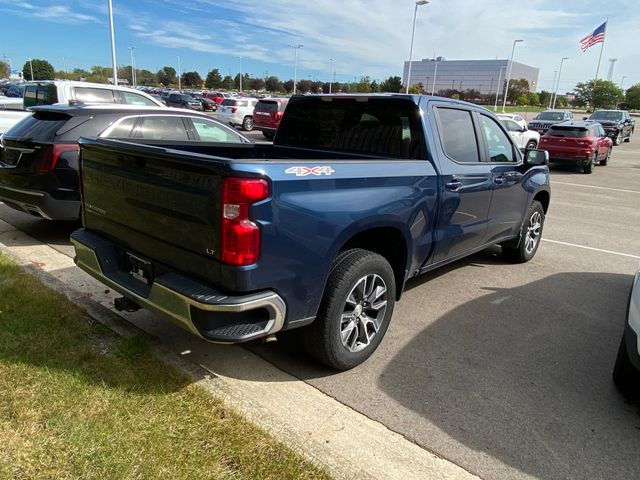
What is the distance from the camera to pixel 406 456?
103 inches

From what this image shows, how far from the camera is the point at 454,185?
405cm

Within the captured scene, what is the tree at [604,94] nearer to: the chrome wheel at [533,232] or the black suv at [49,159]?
the chrome wheel at [533,232]

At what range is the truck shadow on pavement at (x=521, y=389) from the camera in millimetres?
2686

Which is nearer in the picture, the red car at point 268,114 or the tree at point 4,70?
the red car at point 268,114

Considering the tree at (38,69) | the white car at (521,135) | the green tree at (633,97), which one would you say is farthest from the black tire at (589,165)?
the tree at (38,69)

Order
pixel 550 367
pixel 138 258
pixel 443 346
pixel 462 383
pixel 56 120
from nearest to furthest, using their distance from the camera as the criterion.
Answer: pixel 138 258 → pixel 462 383 → pixel 550 367 → pixel 443 346 → pixel 56 120

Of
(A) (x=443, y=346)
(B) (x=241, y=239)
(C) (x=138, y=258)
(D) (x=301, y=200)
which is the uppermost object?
(D) (x=301, y=200)

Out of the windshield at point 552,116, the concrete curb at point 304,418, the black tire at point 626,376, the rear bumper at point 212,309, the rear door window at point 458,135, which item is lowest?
the concrete curb at point 304,418

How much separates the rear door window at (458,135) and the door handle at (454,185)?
22cm

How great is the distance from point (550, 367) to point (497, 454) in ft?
4.07

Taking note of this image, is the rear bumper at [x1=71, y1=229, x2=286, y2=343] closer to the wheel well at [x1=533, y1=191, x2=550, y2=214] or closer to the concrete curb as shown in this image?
the concrete curb

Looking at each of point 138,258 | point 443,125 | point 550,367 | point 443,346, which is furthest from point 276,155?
point 550,367

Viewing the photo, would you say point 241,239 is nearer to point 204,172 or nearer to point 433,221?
point 204,172

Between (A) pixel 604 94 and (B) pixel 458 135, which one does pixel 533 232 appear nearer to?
(B) pixel 458 135
